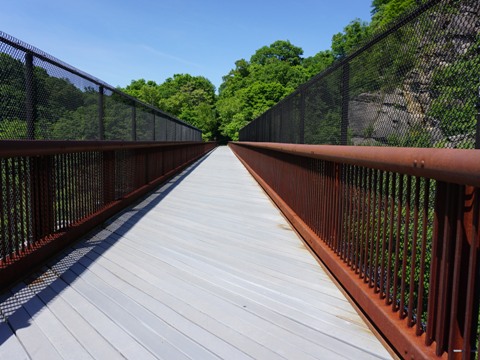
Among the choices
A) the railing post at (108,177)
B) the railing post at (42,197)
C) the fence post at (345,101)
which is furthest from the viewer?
the railing post at (108,177)

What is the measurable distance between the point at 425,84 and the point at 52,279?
3126mm

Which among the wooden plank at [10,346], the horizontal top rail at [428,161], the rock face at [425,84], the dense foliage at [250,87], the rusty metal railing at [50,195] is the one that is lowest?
the wooden plank at [10,346]

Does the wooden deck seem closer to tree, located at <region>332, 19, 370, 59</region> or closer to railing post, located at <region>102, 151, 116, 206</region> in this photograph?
railing post, located at <region>102, 151, 116, 206</region>

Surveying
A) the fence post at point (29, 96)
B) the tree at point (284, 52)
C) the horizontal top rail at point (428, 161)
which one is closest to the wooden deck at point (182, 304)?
the horizontal top rail at point (428, 161)

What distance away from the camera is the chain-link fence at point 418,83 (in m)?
2.10

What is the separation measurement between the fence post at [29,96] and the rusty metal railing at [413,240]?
8.62 ft

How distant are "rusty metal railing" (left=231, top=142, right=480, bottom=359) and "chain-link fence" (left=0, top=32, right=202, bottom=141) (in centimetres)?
265

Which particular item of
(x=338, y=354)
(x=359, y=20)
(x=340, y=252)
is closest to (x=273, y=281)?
(x=340, y=252)

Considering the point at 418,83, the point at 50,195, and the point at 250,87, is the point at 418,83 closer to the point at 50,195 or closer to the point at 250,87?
the point at 50,195

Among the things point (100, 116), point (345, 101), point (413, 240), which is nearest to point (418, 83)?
point (413, 240)

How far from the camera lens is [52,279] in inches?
131

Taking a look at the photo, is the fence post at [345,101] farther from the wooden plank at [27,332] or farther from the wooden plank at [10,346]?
the wooden plank at [10,346]

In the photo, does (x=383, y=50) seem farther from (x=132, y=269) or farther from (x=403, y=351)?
(x=132, y=269)

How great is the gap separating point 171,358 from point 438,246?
57.9 inches
